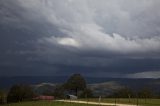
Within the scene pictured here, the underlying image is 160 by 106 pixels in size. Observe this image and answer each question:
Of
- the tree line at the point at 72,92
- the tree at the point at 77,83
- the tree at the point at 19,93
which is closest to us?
the tree at the point at 77,83

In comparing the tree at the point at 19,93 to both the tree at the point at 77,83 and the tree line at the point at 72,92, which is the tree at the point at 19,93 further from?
the tree at the point at 77,83

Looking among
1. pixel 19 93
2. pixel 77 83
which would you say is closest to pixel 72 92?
pixel 77 83

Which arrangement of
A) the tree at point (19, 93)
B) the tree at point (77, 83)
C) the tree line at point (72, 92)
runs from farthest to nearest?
the tree at point (19, 93), the tree line at point (72, 92), the tree at point (77, 83)

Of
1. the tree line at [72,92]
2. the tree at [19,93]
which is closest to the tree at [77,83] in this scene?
the tree line at [72,92]

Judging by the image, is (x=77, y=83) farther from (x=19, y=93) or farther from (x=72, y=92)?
(x=19, y=93)

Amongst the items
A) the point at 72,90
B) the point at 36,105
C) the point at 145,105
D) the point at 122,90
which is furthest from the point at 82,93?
the point at 145,105

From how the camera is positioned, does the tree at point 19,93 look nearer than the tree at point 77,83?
No

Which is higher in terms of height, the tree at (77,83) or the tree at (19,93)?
the tree at (77,83)

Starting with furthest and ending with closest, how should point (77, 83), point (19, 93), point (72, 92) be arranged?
point (72, 92), point (19, 93), point (77, 83)

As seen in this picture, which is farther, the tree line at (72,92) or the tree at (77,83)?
the tree line at (72,92)

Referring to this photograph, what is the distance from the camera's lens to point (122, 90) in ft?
613

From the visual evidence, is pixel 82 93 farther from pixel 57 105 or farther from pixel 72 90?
pixel 57 105

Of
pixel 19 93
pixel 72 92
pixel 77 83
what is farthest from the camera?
pixel 72 92

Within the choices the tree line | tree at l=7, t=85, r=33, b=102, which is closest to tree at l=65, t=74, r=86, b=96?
the tree line
